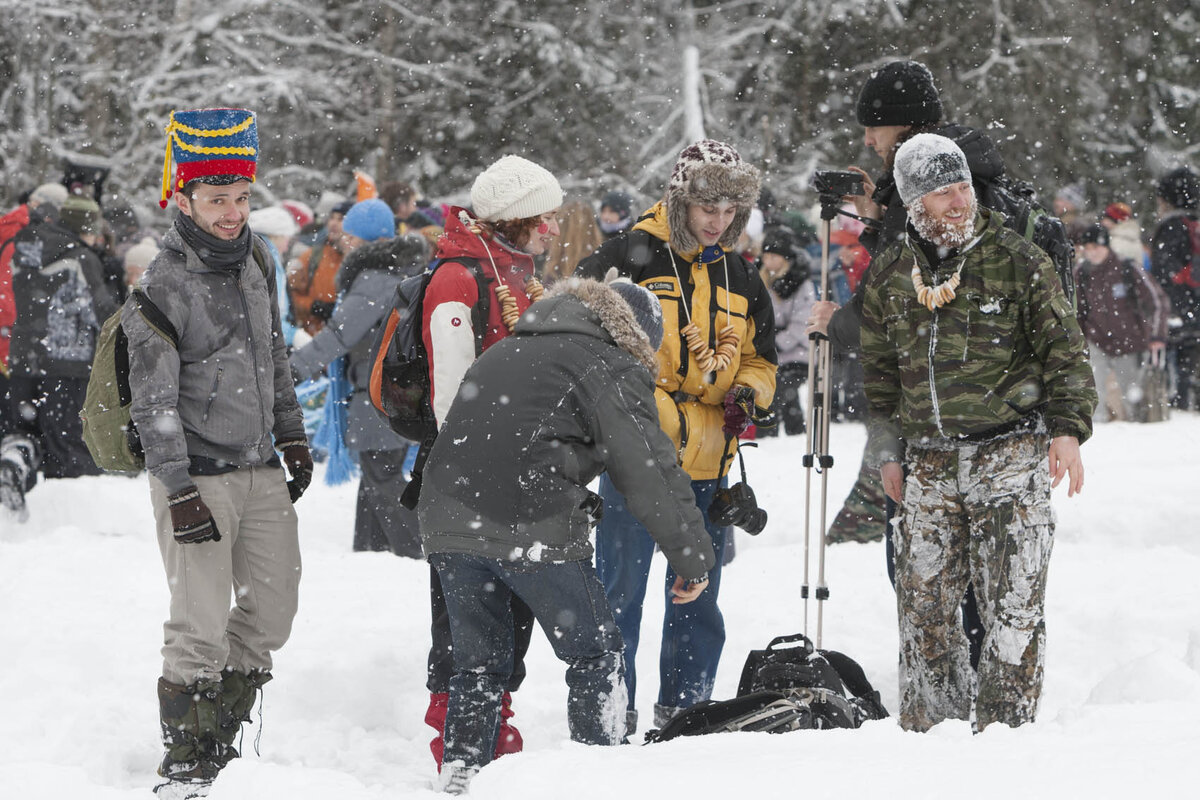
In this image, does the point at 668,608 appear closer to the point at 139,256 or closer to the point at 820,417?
the point at 820,417

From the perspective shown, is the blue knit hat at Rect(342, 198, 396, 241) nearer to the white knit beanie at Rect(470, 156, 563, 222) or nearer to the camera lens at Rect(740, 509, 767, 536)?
the white knit beanie at Rect(470, 156, 563, 222)

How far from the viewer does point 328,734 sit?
5.59 metres

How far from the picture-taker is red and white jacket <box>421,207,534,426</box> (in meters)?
4.71

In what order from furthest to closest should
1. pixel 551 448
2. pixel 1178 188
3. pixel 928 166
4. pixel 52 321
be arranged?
pixel 1178 188 < pixel 52 321 < pixel 928 166 < pixel 551 448

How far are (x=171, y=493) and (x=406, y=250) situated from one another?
3966 millimetres

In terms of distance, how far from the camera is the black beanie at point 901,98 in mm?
5109

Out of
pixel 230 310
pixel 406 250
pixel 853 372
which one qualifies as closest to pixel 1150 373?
pixel 853 372

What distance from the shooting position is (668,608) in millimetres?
5371

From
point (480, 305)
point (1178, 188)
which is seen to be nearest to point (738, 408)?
point (480, 305)

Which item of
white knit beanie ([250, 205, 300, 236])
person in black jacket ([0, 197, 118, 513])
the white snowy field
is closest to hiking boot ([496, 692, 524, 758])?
the white snowy field

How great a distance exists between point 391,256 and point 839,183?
3.46 meters

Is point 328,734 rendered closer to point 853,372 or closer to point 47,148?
→ point 853,372

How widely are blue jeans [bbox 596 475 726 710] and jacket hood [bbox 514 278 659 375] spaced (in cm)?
106

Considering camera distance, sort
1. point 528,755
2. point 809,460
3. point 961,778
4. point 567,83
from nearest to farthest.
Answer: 1. point 961,778
2. point 528,755
3. point 809,460
4. point 567,83
